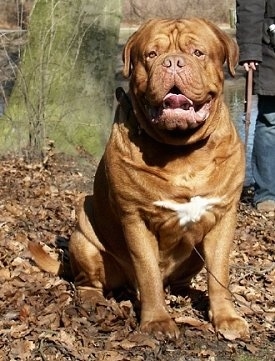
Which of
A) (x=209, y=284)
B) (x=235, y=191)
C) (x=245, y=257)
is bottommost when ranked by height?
(x=245, y=257)

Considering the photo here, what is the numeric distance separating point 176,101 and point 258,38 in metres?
3.09

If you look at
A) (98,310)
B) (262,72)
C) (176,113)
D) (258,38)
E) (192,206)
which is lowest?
(98,310)

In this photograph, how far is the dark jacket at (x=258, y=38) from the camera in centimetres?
700

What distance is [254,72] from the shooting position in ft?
24.0

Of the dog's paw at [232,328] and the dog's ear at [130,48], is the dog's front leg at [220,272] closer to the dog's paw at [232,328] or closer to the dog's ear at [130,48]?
the dog's paw at [232,328]

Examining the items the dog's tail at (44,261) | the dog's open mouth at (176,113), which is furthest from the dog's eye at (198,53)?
the dog's tail at (44,261)

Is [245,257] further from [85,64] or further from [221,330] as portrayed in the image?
[85,64]

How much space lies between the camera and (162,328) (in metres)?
4.38

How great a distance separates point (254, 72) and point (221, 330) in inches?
135

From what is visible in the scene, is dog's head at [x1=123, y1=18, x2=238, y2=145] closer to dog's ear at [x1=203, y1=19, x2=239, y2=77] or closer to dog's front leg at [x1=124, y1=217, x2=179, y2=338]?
dog's ear at [x1=203, y1=19, x2=239, y2=77]

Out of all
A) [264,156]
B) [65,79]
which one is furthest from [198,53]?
[65,79]

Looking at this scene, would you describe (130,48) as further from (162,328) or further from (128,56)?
(162,328)

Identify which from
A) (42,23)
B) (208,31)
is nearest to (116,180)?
(208,31)

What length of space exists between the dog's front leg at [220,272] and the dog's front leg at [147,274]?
0.26 m
